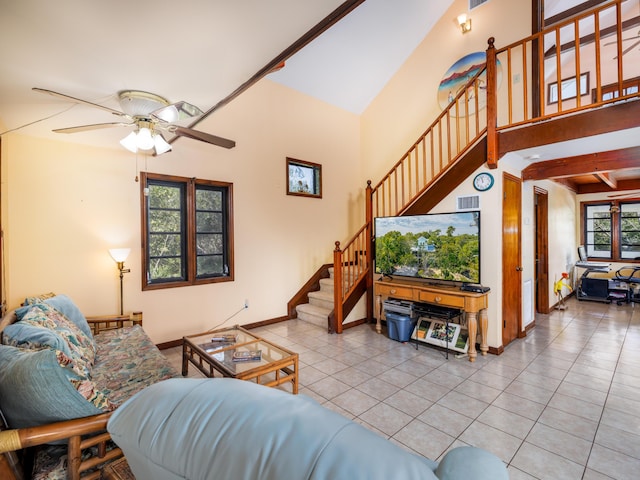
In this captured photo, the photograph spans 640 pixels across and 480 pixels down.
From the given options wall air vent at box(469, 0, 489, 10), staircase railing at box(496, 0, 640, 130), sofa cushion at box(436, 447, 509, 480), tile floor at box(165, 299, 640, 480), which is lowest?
tile floor at box(165, 299, 640, 480)

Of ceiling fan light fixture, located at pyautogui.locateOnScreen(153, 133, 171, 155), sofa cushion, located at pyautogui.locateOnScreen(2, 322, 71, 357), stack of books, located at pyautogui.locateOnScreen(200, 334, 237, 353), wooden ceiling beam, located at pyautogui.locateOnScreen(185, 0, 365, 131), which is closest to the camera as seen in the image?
wooden ceiling beam, located at pyautogui.locateOnScreen(185, 0, 365, 131)

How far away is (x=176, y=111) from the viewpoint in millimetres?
2148

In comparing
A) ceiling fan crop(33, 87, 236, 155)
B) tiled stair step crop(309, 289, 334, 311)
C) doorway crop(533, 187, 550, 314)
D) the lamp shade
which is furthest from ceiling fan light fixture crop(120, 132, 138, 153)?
doorway crop(533, 187, 550, 314)

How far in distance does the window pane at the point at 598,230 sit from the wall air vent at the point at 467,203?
6.06 meters

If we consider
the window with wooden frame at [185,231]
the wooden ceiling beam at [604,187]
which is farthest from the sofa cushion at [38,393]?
the wooden ceiling beam at [604,187]

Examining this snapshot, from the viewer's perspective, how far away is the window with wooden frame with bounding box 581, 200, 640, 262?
22.9 feet

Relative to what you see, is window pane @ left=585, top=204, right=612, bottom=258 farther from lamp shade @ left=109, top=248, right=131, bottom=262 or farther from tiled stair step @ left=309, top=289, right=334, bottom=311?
lamp shade @ left=109, top=248, right=131, bottom=262

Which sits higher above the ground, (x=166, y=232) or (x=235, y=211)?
(x=235, y=211)

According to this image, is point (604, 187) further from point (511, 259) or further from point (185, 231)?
point (185, 231)

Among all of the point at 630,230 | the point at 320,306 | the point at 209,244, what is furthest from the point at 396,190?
the point at 630,230

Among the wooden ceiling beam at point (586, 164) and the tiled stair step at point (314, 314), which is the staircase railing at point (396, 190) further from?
the wooden ceiling beam at point (586, 164)

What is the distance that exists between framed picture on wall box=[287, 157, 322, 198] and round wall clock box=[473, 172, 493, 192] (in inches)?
106

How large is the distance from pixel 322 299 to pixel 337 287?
71cm

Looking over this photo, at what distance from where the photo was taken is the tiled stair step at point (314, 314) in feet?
15.2
